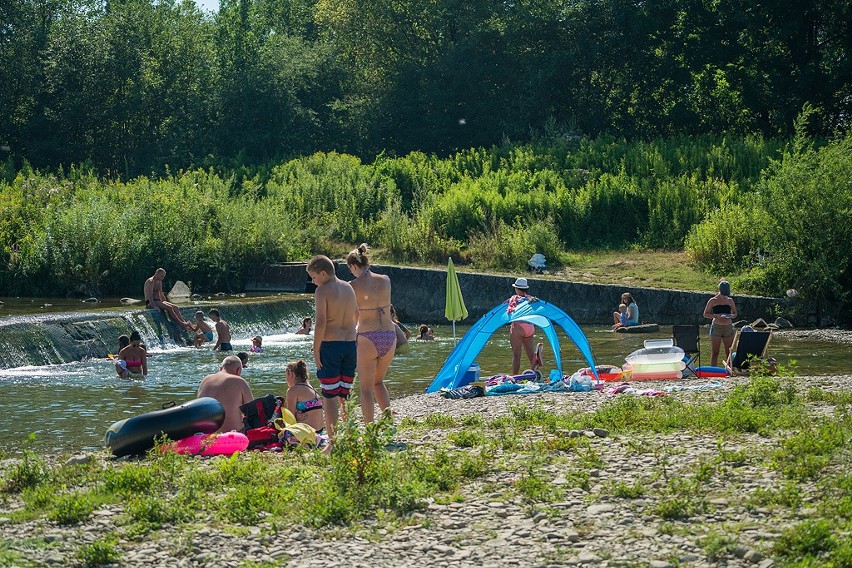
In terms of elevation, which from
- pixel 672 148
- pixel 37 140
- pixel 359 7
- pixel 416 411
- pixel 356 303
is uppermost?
pixel 359 7

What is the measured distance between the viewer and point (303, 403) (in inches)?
467

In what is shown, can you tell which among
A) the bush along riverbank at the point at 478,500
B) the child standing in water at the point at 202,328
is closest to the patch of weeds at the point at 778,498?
the bush along riverbank at the point at 478,500

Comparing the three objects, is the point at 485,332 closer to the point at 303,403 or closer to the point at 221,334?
the point at 303,403

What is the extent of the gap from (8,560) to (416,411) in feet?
23.0

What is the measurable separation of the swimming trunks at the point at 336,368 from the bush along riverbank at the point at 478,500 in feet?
2.13

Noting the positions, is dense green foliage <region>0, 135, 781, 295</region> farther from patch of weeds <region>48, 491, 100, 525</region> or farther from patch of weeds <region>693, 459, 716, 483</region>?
patch of weeds <region>48, 491, 100, 525</region>

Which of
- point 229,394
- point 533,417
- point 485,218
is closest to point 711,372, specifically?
point 533,417

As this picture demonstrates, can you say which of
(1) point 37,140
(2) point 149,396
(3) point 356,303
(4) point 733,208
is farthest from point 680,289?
(1) point 37,140

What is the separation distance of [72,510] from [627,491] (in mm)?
3972

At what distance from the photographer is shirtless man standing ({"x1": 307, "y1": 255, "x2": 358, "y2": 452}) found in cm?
1027

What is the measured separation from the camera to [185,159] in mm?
48531

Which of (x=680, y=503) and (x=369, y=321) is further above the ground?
(x=369, y=321)

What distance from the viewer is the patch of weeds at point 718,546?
679 cm

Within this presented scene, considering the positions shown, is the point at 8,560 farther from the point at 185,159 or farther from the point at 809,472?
the point at 185,159
